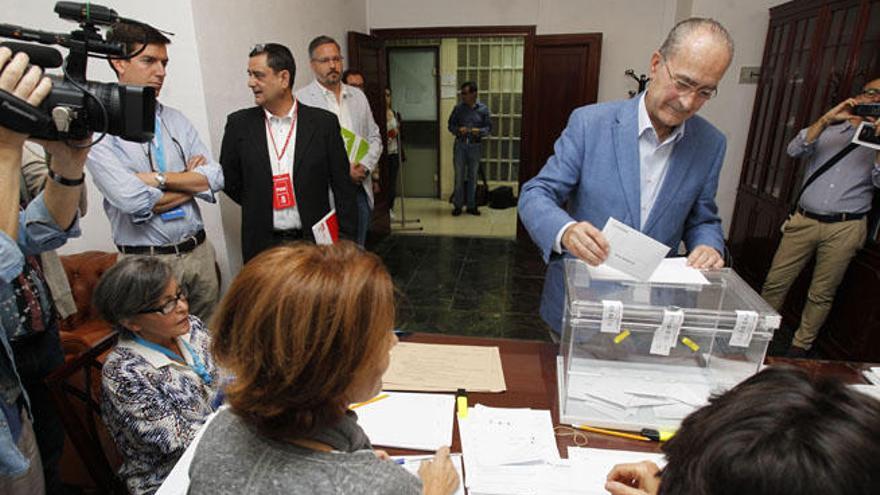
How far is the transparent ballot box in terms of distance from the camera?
1066 millimetres

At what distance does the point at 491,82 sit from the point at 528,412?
20.3 feet

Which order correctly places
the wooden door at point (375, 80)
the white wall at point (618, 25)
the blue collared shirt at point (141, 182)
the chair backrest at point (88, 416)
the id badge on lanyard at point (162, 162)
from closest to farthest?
1. the chair backrest at point (88, 416)
2. the blue collared shirt at point (141, 182)
3. the id badge on lanyard at point (162, 162)
4. the white wall at point (618, 25)
5. the wooden door at point (375, 80)

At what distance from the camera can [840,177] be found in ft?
8.88

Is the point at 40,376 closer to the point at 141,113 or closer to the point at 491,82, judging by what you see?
the point at 141,113

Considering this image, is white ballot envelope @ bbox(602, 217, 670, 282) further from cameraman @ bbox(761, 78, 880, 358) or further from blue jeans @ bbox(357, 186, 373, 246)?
blue jeans @ bbox(357, 186, 373, 246)

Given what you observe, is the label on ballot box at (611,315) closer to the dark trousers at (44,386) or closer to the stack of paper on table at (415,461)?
the stack of paper on table at (415,461)

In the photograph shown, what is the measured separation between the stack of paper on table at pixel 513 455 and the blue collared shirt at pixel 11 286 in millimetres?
979

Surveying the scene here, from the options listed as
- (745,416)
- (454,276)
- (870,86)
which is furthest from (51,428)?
(870,86)

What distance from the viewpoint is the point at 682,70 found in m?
1.27

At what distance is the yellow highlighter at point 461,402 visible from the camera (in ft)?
3.73

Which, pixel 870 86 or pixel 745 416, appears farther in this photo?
pixel 870 86

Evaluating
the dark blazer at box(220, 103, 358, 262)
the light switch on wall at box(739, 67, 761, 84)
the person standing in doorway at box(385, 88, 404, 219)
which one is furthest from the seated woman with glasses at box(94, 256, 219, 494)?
the light switch on wall at box(739, 67, 761, 84)

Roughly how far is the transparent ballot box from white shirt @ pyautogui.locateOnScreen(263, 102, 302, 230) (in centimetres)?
169

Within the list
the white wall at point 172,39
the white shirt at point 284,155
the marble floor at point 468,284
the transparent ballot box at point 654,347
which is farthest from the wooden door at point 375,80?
the transparent ballot box at point 654,347
